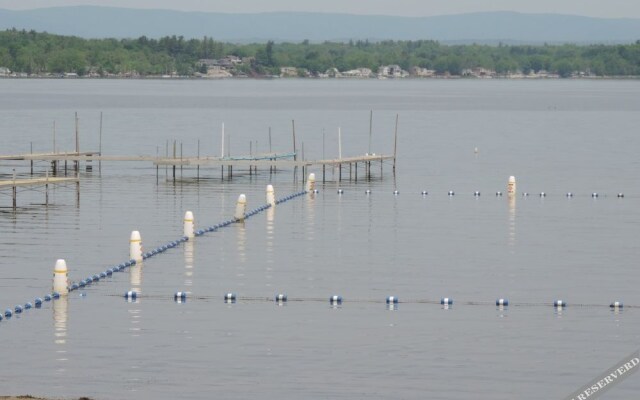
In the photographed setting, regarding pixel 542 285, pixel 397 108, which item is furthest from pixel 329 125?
pixel 542 285

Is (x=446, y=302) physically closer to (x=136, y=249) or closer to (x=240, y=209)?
(x=136, y=249)

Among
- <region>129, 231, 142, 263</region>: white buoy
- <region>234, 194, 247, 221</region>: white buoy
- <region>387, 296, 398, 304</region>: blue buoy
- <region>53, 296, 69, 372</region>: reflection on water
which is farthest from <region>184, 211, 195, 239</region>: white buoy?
<region>387, 296, 398, 304</region>: blue buoy

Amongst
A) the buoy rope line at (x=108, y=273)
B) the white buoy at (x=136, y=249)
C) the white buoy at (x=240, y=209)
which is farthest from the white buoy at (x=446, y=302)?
the white buoy at (x=240, y=209)

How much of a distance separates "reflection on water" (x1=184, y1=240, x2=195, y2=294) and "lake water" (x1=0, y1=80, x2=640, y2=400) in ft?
0.46

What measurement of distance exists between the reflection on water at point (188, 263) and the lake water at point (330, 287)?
0.46ft

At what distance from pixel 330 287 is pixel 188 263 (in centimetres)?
524

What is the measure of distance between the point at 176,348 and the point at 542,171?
56048mm

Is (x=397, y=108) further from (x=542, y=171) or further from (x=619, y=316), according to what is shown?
(x=619, y=316)

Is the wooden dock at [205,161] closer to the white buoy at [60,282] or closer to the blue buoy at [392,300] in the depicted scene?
the blue buoy at [392,300]

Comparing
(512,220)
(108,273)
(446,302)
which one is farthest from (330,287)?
(512,220)

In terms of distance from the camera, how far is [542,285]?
36.5m

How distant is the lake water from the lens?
25.5 metres

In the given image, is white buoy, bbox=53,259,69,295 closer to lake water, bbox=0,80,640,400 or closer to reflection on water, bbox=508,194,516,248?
lake water, bbox=0,80,640,400

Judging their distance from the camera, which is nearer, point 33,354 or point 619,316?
point 33,354
